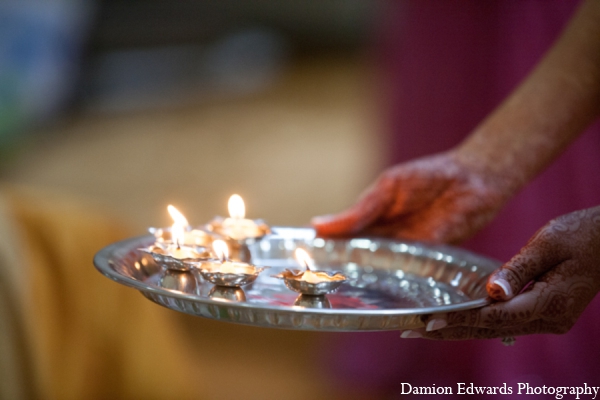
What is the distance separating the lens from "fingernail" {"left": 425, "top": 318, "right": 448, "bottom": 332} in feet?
2.34

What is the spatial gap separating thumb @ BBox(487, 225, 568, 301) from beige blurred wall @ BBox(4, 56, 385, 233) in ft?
6.50

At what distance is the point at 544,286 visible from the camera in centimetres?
79

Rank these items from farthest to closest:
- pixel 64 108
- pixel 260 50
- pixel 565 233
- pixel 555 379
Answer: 1. pixel 260 50
2. pixel 64 108
3. pixel 555 379
4. pixel 565 233

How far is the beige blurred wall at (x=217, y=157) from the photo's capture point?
12.2ft

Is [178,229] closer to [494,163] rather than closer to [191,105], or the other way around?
[494,163]

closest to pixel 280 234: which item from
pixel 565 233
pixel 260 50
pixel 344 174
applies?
pixel 565 233

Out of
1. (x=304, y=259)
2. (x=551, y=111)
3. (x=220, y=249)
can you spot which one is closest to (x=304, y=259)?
(x=304, y=259)

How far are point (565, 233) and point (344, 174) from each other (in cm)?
350

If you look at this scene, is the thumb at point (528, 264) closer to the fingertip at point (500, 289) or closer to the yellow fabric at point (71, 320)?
the fingertip at point (500, 289)

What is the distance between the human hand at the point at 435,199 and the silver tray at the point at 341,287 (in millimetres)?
50

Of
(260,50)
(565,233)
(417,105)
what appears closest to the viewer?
(565,233)

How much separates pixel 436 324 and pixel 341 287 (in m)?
0.22

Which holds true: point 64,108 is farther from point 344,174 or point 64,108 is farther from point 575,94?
point 575,94

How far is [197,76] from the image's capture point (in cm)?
691
